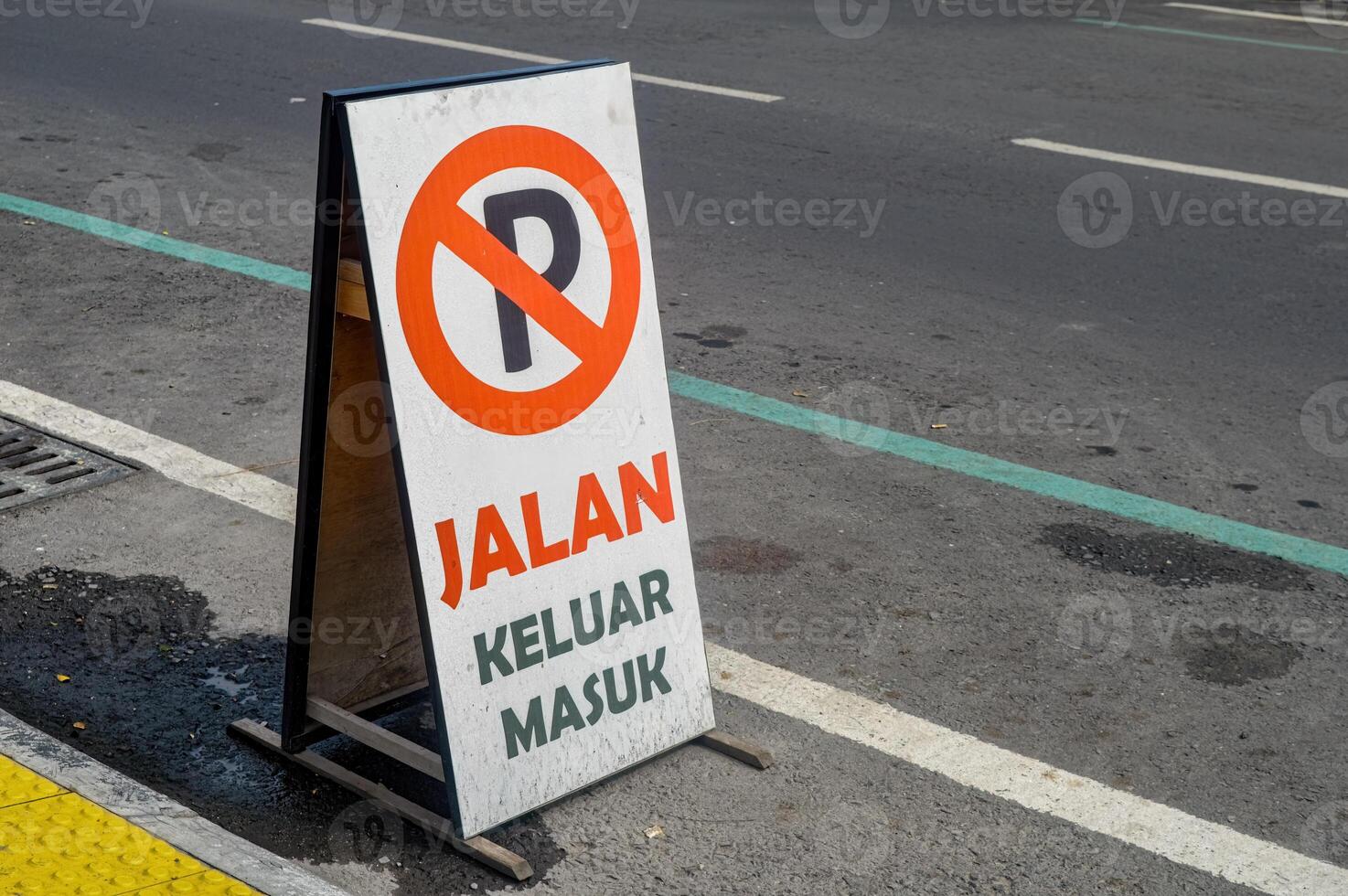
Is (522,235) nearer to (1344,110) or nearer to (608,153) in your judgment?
(608,153)

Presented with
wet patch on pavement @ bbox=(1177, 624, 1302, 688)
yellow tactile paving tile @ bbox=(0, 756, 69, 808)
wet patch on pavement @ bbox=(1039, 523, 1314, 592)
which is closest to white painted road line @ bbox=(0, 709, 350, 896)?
yellow tactile paving tile @ bbox=(0, 756, 69, 808)

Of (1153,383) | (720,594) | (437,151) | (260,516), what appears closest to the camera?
(437,151)

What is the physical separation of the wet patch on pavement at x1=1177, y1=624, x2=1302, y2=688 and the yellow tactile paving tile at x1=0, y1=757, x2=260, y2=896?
2401mm

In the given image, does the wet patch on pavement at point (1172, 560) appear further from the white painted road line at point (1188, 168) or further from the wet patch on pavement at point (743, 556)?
the white painted road line at point (1188, 168)

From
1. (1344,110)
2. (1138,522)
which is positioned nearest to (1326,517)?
(1138,522)

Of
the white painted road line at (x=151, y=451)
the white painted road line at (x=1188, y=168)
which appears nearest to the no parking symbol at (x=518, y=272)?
the white painted road line at (x=151, y=451)

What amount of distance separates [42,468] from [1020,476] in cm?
311

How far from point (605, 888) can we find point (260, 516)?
6.48 ft

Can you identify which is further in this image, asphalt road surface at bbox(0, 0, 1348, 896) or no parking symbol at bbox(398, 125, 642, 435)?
asphalt road surface at bbox(0, 0, 1348, 896)

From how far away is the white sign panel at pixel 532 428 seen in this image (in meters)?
2.89

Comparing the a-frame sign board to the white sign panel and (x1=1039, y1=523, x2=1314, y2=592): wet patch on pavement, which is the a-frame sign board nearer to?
the white sign panel

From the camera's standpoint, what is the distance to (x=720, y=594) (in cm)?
411

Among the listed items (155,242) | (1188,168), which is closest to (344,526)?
(155,242)

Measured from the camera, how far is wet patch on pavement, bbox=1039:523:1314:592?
4.25m
